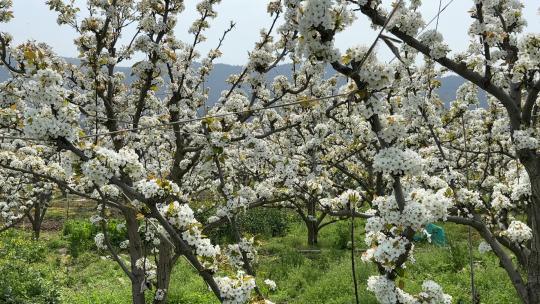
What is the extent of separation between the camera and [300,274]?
464 inches

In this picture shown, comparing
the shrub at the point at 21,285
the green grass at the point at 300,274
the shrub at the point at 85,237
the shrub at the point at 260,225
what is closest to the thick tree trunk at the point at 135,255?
the green grass at the point at 300,274

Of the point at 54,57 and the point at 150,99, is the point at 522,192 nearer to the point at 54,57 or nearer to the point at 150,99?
the point at 150,99

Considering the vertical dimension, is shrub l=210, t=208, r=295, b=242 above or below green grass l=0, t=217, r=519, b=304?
above

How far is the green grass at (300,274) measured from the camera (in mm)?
9992

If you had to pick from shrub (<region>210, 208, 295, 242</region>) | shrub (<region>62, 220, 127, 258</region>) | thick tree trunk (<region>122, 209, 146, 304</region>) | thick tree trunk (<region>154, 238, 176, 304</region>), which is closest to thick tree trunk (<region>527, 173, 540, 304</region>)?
thick tree trunk (<region>154, 238, 176, 304</region>)

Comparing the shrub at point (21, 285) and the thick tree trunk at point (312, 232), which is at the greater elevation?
the thick tree trunk at point (312, 232)

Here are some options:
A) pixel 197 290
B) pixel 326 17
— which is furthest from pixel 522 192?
pixel 197 290

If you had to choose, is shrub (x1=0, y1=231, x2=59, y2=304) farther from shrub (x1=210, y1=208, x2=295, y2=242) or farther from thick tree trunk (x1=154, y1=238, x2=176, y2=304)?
shrub (x1=210, y1=208, x2=295, y2=242)

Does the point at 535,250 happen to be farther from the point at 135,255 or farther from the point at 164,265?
the point at 135,255

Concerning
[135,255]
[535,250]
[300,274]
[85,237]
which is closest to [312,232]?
[300,274]

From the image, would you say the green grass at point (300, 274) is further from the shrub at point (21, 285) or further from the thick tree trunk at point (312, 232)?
the thick tree trunk at point (312, 232)

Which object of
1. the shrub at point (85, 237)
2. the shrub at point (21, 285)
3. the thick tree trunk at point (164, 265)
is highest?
the shrub at point (85, 237)

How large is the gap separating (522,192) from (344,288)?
18.6 feet

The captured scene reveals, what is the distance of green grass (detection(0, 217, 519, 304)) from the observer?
32.8 ft
